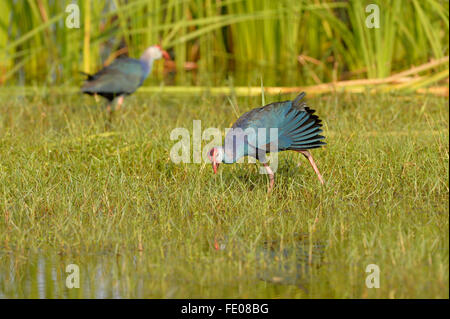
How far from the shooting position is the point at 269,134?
4.93 m

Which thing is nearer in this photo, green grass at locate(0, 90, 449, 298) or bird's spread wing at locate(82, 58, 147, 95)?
green grass at locate(0, 90, 449, 298)

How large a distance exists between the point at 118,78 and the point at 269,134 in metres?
3.02

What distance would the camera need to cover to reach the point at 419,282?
3324mm

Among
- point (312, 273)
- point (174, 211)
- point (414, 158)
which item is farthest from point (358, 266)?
point (414, 158)

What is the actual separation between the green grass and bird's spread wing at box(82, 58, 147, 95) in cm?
78

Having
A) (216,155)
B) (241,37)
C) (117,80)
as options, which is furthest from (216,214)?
(241,37)

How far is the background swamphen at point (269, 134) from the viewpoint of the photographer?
491cm

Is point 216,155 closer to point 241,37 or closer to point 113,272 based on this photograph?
point 113,272

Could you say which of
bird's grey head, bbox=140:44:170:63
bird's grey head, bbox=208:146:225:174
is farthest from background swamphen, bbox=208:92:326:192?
bird's grey head, bbox=140:44:170:63

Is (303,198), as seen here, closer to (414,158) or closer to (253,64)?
(414,158)

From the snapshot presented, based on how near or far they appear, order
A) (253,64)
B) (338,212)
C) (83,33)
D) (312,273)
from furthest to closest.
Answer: (253,64) → (83,33) → (338,212) → (312,273)

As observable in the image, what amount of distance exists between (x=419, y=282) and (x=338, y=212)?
1.23m

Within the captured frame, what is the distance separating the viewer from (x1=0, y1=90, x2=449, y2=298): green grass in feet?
11.4

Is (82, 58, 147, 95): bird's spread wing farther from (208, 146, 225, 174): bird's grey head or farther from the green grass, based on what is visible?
(208, 146, 225, 174): bird's grey head
